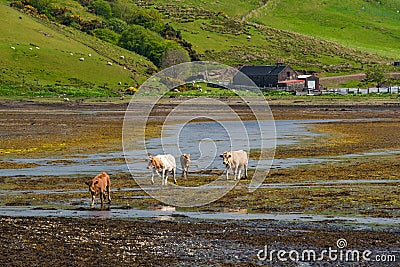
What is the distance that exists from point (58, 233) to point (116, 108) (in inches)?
2364

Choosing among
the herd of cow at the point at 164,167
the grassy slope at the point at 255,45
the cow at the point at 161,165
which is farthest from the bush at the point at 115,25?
the cow at the point at 161,165

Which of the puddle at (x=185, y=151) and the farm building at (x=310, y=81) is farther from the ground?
the farm building at (x=310, y=81)

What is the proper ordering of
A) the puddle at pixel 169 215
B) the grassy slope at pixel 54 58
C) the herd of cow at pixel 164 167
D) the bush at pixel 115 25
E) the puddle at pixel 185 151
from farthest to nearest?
the bush at pixel 115 25 → the grassy slope at pixel 54 58 → the puddle at pixel 185 151 → the herd of cow at pixel 164 167 → the puddle at pixel 169 215

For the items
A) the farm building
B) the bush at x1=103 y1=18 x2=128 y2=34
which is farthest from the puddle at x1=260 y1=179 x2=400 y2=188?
the bush at x1=103 y1=18 x2=128 y2=34

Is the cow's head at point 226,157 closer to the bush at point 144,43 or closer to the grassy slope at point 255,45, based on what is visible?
the bush at point 144,43

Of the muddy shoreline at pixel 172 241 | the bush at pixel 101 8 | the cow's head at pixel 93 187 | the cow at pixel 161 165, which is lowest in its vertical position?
the muddy shoreline at pixel 172 241

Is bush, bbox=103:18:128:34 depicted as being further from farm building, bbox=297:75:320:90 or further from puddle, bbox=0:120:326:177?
puddle, bbox=0:120:326:177

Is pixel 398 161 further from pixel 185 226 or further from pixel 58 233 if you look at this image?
pixel 58 233

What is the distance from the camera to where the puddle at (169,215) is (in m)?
17.8

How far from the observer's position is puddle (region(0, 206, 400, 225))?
58.2ft

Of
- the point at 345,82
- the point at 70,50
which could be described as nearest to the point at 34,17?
the point at 70,50

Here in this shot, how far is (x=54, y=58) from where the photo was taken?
107 meters

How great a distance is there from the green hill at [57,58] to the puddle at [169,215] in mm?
79514

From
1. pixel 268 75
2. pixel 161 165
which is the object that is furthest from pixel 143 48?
pixel 161 165
